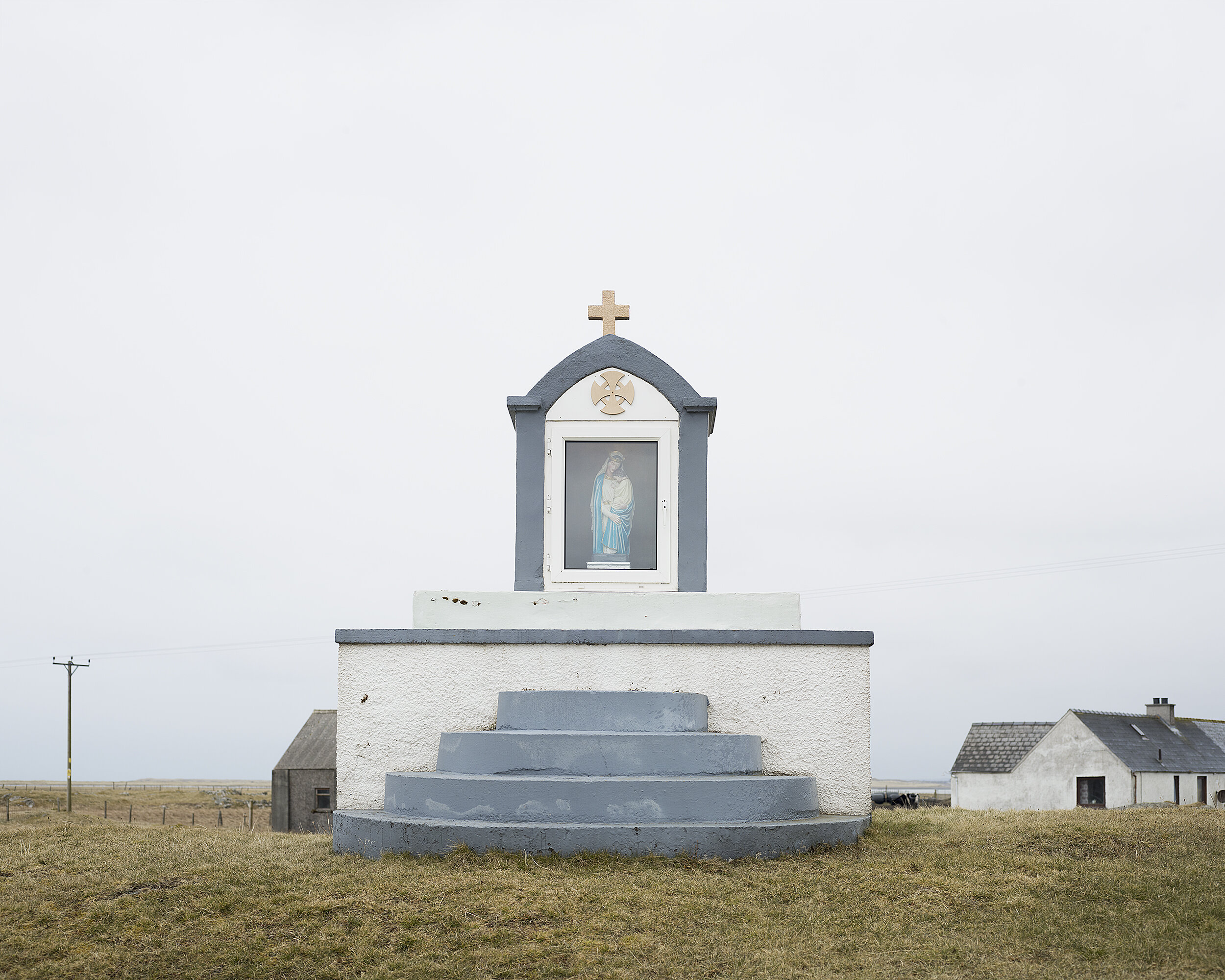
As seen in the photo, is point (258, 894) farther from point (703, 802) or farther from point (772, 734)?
point (772, 734)

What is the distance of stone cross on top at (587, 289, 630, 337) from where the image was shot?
12805 mm

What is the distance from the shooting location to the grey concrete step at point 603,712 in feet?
33.2

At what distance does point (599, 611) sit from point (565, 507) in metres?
1.40

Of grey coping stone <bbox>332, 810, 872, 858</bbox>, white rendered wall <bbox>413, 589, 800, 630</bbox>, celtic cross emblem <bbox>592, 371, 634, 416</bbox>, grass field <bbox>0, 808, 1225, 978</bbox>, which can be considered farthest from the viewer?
celtic cross emblem <bbox>592, 371, 634, 416</bbox>

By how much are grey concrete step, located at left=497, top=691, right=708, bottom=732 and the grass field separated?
169 cm

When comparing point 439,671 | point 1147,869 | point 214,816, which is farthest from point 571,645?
point 214,816

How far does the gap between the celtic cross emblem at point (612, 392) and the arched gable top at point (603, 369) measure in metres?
0.10

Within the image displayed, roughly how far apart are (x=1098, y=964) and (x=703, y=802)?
322 cm

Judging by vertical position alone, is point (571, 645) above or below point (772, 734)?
above

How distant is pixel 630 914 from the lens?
7.41 m

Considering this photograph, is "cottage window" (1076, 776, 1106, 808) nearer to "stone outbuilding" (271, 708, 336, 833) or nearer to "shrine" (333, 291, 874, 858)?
"stone outbuilding" (271, 708, 336, 833)

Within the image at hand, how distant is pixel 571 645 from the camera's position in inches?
432


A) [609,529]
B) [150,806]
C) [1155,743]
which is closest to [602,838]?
[609,529]

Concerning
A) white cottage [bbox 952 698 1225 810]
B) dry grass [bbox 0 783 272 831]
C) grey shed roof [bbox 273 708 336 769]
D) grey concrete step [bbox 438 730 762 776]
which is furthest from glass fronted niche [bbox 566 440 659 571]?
white cottage [bbox 952 698 1225 810]
